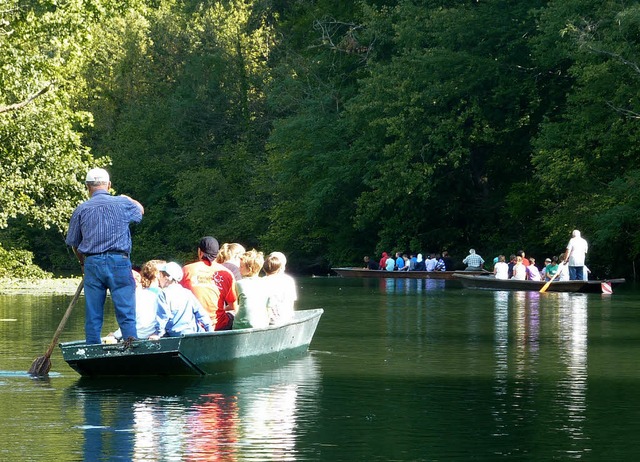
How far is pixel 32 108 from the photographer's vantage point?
3044cm

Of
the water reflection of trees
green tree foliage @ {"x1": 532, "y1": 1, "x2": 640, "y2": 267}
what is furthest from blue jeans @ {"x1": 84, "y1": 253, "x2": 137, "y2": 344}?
green tree foliage @ {"x1": 532, "y1": 1, "x2": 640, "y2": 267}

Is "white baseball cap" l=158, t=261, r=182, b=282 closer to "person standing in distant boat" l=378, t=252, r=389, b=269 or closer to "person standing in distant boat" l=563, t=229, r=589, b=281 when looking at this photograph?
"person standing in distant boat" l=563, t=229, r=589, b=281

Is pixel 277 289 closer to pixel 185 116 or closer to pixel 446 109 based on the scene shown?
pixel 446 109

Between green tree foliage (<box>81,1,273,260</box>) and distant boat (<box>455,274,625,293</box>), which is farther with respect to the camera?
green tree foliage (<box>81,1,273,260</box>)

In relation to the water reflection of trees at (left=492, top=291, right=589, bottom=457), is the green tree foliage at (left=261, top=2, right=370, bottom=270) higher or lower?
higher

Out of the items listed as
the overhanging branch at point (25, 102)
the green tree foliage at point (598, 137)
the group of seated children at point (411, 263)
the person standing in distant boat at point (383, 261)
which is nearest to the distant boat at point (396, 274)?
the group of seated children at point (411, 263)

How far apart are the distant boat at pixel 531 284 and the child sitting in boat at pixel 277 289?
1948cm

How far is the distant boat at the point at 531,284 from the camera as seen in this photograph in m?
34.1

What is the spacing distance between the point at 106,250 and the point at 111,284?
31 cm

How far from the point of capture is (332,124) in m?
57.8

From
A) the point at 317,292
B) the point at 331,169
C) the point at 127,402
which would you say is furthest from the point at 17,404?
the point at 331,169

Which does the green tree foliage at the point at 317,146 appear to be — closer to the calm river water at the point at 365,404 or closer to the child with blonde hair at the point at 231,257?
the calm river water at the point at 365,404

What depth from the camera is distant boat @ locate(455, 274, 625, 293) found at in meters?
34.1

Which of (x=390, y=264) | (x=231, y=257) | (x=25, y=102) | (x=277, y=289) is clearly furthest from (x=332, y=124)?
(x=277, y=289)
